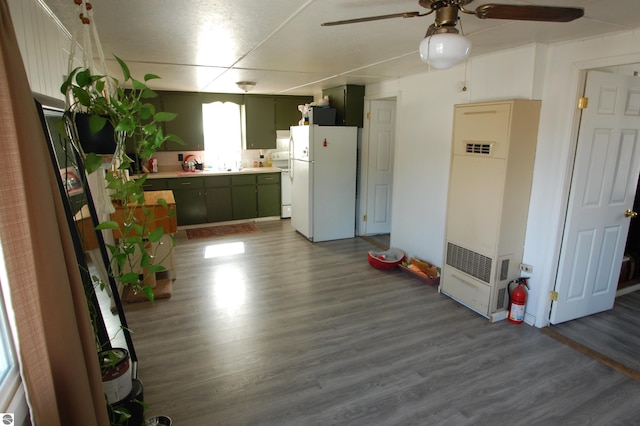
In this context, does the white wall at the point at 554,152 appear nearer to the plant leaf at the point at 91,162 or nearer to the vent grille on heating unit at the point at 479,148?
the vent grille on heating unit at the point at 479,148

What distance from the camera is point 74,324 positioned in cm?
108

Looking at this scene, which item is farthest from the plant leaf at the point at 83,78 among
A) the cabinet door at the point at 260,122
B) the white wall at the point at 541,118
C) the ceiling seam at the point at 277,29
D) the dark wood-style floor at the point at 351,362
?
the cabinet door at the point at 260,122

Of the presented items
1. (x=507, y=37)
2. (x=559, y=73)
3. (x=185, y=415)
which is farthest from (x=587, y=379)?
(x=185, y=415)

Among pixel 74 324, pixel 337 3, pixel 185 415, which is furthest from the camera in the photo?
pixel 185 415

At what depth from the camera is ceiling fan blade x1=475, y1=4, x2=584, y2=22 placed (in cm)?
155

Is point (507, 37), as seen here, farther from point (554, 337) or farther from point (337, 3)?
point (554, 337)

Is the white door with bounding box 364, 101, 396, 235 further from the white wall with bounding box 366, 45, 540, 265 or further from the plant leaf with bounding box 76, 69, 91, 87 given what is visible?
the plant leaf with bounding box 76, 69, 91, 87

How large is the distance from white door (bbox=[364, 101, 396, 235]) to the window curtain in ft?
15.2

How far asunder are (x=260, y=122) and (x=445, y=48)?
18.2 ft

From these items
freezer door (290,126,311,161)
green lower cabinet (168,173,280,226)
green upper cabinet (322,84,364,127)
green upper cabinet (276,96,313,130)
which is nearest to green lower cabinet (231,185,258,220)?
green lower cabinet (168,173,280,226)

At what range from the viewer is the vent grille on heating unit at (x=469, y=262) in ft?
10.6

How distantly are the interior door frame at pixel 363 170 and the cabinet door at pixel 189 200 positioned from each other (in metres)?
2.58

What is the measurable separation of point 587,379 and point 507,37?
8.00ft

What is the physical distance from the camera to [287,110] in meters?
6.92
